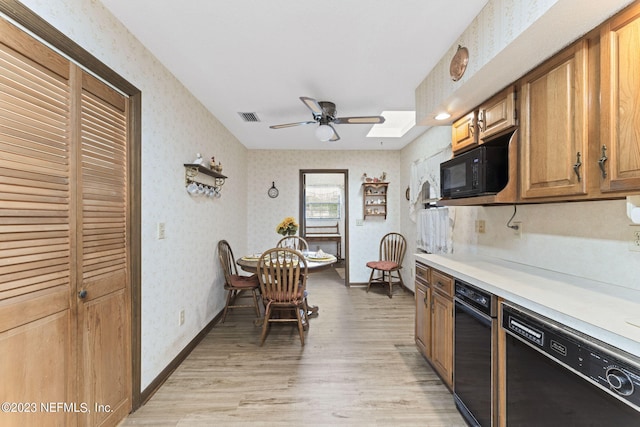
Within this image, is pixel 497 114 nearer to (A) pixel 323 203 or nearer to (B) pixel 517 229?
(B) pixel 517 229

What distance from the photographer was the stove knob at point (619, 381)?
2.69 ft

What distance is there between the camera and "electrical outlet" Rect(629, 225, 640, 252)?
127cm

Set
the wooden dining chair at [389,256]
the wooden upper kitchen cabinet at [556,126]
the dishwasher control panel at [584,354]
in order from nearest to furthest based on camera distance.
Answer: the dishwasher control panel at [584,354] → the wooden upper kitchen cabinet at [556,126] → the wooden dining chair at [389,256]

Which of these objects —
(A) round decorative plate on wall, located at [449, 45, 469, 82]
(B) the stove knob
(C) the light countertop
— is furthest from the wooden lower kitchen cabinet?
(A) round decorative plate on wall, located at [449, 45, 469, 82]

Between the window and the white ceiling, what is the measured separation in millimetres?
5000

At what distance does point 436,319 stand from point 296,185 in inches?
134

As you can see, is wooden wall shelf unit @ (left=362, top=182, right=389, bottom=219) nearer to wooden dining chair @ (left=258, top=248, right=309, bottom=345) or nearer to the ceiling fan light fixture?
the ceiling fan light fixture

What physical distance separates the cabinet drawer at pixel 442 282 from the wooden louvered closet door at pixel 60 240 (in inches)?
84.8

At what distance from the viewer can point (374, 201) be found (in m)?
4.91

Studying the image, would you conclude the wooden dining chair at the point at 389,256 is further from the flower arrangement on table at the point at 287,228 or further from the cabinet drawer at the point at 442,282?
the cabinet drawer at the point at 442,282

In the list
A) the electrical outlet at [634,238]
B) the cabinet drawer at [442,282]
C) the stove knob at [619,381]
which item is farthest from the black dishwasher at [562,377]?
the electrical outlet at [634,238]

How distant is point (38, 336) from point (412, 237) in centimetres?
418

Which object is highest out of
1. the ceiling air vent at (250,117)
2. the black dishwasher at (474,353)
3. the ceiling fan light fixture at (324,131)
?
the ceiling air vent at (250,117)

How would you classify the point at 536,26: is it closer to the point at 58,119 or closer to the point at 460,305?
the point at 460,305
